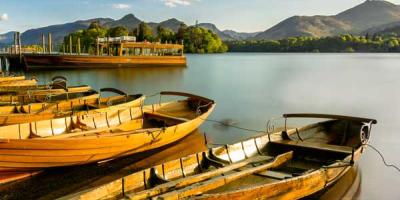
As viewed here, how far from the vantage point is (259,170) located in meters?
10.4

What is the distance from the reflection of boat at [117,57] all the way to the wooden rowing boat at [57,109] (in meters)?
42.0

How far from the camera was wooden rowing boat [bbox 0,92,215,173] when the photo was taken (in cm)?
1079

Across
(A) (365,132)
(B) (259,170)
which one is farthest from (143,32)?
(B) (259,170)

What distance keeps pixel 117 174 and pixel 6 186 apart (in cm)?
321

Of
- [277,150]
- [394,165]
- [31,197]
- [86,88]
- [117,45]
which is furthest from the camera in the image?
[117,45]

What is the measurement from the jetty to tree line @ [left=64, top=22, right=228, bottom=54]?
43894 mm

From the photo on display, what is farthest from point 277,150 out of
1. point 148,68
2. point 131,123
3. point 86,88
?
point 148,68

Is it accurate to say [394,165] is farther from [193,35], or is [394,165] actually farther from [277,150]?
[193,35]

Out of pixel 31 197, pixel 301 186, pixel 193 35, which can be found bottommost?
pixel 31 197

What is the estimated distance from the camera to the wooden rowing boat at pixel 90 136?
425 inches

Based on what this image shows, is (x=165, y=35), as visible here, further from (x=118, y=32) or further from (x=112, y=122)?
(x=112, y=122)

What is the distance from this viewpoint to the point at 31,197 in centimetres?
1054

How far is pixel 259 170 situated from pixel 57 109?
1080cm

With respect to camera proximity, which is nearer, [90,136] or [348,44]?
[90,136]
